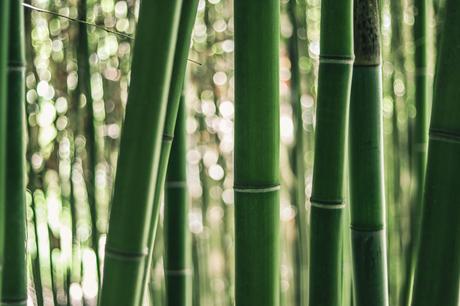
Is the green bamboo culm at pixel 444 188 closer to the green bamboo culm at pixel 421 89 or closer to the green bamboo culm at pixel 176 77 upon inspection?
the green bamboo culm at pixel 176 77

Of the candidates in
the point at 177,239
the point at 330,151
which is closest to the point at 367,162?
the point at 330,151

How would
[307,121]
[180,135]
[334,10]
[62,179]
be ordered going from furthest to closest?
[307,121] < [62,179] < [180,135] < [334,10]

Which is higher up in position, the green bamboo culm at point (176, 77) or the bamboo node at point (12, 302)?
the green bamboo culm at point (176, 77)

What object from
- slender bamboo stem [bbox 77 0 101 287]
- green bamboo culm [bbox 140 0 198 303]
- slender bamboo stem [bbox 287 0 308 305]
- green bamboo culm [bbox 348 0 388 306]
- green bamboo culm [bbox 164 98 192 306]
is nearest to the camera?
green bamboo culm [bbox 140 0 198 303]

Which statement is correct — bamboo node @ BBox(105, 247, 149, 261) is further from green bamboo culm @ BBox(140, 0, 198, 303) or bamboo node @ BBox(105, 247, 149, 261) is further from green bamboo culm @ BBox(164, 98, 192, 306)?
green bamboo culm @ BBox(164, 98, 192, 306)

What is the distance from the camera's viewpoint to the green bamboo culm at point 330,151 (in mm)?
598

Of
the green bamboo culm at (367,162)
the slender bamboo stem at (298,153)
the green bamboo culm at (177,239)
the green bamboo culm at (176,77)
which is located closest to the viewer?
the green bamboo culm at (176,77)

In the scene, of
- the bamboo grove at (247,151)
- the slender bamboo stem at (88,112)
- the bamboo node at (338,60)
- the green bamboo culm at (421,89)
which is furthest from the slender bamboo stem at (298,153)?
the bamboo node at (338,60)

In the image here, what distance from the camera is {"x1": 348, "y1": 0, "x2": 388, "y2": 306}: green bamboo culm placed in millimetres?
679

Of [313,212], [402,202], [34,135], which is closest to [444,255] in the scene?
[313,212]

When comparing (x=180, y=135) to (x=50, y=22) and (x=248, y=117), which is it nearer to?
(x=248, y=117)

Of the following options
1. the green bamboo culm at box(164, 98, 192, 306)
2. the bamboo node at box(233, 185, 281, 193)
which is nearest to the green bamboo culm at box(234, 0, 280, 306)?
the bamboo node at box(233, 185, 281, 193)

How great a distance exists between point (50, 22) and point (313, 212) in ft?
2.60

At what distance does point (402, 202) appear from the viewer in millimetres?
1279
